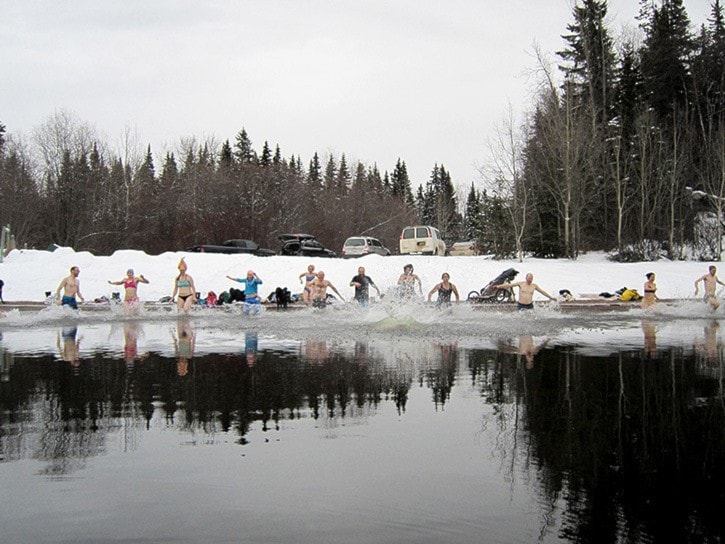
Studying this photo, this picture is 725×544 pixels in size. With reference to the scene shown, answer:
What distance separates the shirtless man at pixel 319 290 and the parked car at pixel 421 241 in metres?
16.8

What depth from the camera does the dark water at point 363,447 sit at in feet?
14.7

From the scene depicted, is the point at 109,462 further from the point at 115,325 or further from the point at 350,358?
the point at 115,325

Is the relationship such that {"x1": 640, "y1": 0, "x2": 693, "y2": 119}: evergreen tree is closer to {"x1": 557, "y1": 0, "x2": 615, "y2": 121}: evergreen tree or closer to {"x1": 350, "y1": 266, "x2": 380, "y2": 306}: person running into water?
{"x1": 557, "y1": 0, "x2": 615, "y2": 121}: evergreen tree

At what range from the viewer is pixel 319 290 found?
22.9 m

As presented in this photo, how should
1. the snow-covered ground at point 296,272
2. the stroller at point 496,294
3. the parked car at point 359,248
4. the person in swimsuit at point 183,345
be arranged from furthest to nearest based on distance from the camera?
the parked car at point 359,248 → the snow-covered ground at point 296,272 → the stroller at point 496,294 → the person in swimsuit at point 183,345

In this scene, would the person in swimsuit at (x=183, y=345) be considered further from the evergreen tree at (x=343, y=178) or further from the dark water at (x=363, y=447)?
the evergreen tree at (x=343, y=178)

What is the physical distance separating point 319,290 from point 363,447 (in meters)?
16.6

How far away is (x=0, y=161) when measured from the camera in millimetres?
60219

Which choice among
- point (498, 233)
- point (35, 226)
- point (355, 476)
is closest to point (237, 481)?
point (355, 476)

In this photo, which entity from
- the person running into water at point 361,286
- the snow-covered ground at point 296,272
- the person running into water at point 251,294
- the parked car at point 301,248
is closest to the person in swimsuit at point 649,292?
the snow-covered ground at point 296,272

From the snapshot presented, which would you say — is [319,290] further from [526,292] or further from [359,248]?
[359,248]

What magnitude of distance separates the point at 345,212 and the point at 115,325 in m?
62.3

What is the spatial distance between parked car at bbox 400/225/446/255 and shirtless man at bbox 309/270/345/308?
16805 mm

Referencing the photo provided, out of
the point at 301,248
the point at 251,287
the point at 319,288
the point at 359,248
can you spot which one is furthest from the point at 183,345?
the point at 301,248
